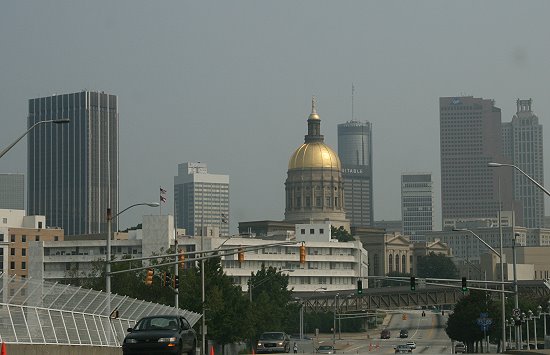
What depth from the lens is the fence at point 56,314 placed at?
139 ft

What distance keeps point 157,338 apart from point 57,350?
12.8ft

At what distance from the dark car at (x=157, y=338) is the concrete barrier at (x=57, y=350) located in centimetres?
246

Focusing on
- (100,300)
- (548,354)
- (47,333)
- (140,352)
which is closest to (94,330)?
(100,300)

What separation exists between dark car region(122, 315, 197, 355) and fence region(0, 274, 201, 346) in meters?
3.20

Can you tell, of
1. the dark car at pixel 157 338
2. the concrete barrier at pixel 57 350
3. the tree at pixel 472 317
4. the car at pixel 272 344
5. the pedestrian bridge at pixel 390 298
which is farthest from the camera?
the pedestrian bridge at pixel 390 298

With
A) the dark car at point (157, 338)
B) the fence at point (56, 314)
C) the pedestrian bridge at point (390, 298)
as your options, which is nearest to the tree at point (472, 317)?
the pedestrian bridge at point (390, 298)

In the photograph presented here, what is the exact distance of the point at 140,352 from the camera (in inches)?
1667

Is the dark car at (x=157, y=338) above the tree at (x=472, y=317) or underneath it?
above

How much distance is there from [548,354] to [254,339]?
58.6 m

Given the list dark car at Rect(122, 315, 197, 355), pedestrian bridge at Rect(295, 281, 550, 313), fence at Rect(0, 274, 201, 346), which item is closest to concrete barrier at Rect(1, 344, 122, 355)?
fence at Rect(0, 274, 201, 346)

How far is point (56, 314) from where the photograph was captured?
48.2m

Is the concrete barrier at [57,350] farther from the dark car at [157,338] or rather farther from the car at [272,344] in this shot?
the car at [272,344]

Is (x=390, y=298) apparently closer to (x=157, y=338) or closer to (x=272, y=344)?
(x=272, y=344)

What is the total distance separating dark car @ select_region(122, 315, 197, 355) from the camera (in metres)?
42.2
